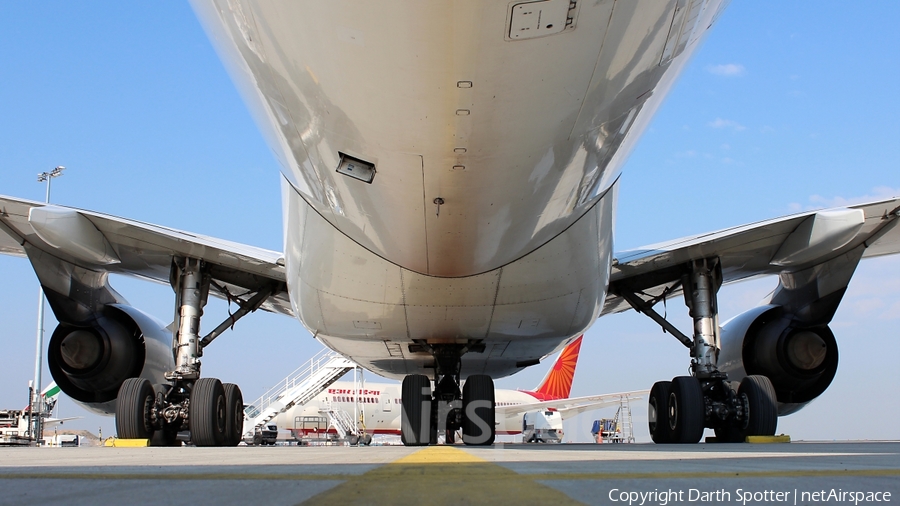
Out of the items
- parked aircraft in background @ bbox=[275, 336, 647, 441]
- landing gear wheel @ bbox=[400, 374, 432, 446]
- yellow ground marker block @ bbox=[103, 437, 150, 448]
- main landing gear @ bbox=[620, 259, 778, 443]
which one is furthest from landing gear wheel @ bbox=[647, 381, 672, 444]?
parked aircraft in background @ bbox=[275, 336, 647, 441]

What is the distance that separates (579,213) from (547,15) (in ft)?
11.3

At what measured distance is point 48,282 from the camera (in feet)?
33.8

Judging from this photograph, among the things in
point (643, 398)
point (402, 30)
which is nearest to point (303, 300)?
point (402, 30)

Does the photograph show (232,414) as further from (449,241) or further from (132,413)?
(449,241)

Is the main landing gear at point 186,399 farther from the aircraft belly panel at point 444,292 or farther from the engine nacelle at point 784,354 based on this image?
the engine nacelle at point 784,354

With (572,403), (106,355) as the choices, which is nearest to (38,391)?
(106,355)

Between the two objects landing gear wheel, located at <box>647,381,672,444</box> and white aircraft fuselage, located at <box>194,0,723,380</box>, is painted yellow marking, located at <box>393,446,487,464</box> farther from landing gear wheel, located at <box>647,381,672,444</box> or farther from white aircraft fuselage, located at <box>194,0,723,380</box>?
landing gear wheel, located at <box>647,381,672,444</box>

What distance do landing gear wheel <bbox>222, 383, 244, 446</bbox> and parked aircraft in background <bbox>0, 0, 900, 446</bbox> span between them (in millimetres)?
38

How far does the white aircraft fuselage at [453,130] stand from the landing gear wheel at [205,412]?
2.10 meters

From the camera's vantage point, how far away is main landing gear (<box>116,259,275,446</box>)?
9.52 meters

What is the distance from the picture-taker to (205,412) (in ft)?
31.5

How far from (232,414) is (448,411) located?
2.99 meters

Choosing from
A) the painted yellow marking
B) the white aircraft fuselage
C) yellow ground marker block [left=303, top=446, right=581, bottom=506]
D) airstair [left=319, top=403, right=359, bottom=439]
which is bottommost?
airstair [left=319, top=403, right=359, bottom=439]

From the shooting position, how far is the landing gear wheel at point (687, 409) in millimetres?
9438
